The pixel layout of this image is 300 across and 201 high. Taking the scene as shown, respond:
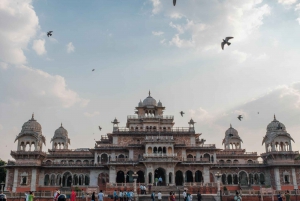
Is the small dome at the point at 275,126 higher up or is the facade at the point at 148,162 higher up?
the small dome at the point at 275,126

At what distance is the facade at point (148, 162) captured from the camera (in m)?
49.7

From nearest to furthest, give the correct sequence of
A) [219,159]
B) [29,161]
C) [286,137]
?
[29,161] → [286,137] → [219,159]

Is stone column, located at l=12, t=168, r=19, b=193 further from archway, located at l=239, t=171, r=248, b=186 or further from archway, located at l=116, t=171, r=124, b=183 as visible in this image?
archway, located at l=239, t=171, r=248, b=186

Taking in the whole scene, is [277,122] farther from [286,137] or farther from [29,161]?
[29,161]

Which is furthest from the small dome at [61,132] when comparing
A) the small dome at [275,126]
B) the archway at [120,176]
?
the small dome at [275,126]

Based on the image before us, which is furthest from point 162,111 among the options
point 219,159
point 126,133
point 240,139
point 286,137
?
point 286,137

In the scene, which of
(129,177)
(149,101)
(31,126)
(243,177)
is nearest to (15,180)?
(31,126)

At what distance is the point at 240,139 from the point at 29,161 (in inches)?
1657

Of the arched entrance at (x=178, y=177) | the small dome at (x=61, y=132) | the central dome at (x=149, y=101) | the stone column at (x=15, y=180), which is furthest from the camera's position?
the small dome at (x=61, y=132)

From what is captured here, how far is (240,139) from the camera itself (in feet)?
220

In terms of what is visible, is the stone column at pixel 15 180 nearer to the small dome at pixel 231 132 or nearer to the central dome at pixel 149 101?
the central dome at pixel 149 101

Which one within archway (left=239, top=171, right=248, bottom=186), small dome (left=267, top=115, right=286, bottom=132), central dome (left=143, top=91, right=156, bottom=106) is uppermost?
central dome (left=143, top=91, right=156, bottom=106)

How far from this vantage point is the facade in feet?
163

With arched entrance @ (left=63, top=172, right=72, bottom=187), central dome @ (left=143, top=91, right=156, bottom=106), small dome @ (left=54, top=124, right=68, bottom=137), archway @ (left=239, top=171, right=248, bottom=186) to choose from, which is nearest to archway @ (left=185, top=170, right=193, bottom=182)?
archway @ (left=239, top=171, right=248, bottom=186)
